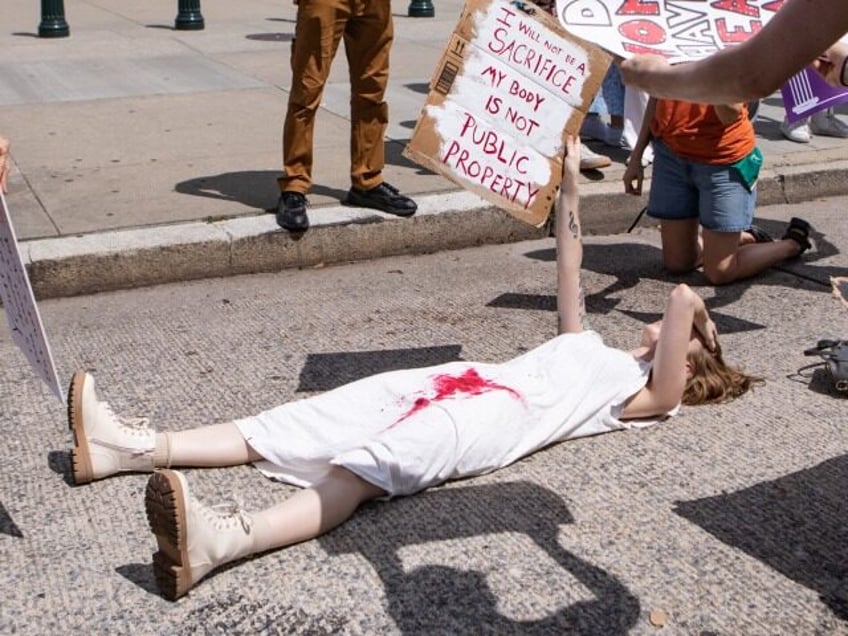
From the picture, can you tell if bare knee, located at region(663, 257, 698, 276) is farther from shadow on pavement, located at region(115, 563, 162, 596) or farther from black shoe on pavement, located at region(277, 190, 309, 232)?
shadow on pavement, located at region(115, 563, 162, 596)

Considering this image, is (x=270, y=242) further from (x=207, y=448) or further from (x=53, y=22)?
(x=53, y=22)

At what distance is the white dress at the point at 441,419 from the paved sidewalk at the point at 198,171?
1.58 m

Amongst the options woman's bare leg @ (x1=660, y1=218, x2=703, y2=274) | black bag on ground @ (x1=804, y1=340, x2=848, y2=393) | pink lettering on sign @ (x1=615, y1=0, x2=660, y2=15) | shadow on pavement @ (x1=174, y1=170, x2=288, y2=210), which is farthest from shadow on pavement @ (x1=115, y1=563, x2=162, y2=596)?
woman's bare leg @ (x1=660, y1=218, x2=703, y2=274)

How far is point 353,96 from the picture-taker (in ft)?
20.7

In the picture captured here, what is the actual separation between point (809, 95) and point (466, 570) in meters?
3.79

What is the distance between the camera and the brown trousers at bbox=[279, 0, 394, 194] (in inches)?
236

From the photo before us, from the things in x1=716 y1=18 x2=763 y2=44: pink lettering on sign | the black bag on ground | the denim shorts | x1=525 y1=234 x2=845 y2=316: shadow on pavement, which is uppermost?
x1=716 y1=18 x2=763 y2=44: pink lettering on sign

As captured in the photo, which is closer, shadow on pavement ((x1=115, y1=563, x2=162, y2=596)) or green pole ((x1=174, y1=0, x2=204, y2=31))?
shadow on pavement ((x1=115, y1=563, x2=162, y2=596))

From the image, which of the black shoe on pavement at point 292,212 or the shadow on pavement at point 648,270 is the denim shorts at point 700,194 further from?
the black shoe on pavement at point 292,212

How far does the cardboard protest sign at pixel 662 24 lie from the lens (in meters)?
4.48

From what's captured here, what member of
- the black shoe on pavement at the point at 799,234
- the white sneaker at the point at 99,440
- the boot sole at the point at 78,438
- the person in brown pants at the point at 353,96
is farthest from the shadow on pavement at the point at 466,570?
the black shoe on pavement at the point at 799,234

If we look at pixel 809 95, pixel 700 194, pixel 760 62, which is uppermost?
pixel 760 62

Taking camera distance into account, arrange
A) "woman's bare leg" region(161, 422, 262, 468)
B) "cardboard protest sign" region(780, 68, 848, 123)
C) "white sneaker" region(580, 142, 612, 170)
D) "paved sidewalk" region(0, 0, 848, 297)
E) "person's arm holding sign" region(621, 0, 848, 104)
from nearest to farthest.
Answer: "person's arm holding sign" region(621, 0, 848, 104), "woman's bare leg" region(161, 422, 262, 468), "paved sidewalk" region(0, 0, 848, 297), "cardboard protest sign" region(780, 68, 848, 123), "white sneaker" region(580, 142, 612, 170)

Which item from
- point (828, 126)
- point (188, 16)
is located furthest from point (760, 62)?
point (188, 16)
